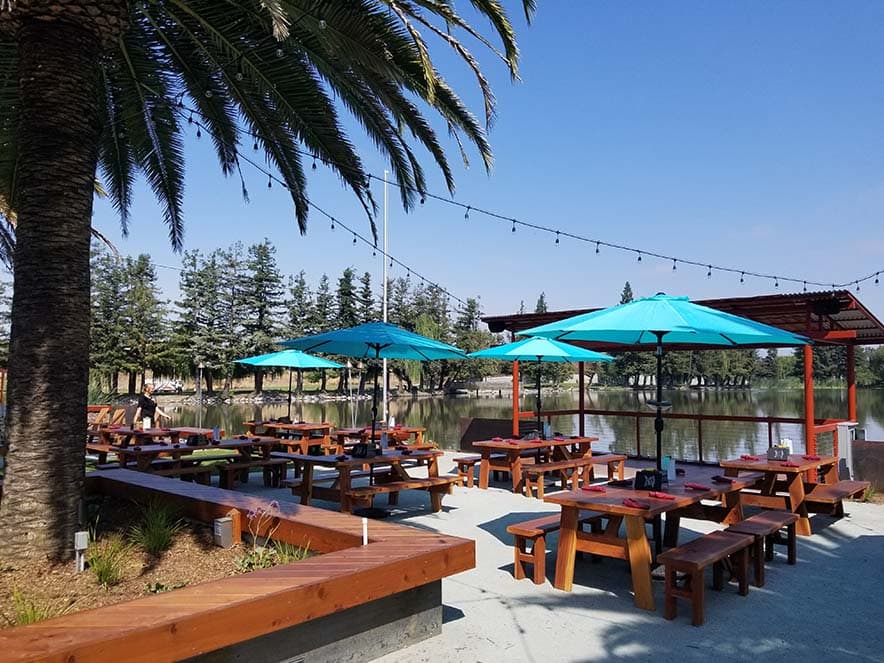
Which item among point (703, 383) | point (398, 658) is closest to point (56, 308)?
point (398, 658)

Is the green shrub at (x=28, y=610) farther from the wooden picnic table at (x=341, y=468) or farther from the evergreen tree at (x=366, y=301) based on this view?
the evergreen tree at (x=366, y=301)

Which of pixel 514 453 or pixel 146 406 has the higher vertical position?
pixel 146 406

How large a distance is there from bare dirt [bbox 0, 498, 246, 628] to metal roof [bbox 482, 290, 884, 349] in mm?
7915

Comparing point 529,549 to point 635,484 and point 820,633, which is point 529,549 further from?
point 820,633

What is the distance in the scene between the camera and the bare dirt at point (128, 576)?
3.54 meters

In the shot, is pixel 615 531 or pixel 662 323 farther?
pixel 615 531

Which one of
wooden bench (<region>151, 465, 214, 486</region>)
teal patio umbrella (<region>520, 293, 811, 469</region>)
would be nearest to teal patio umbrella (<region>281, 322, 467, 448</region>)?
wooden bench (<region>151, 465, 214, 486</region>)

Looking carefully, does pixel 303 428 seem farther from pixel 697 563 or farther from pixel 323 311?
pixel 323 311

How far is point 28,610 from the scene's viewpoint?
3.03 metres

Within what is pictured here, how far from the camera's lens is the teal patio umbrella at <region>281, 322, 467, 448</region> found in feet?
25.8

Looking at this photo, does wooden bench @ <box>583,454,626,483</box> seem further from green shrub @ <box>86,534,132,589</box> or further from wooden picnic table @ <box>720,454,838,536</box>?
green shrub @ <box>86,534,132,589</box>

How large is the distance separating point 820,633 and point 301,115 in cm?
567

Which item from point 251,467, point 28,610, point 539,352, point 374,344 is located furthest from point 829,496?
point 28,610

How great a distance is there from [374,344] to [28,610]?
17.8ft
